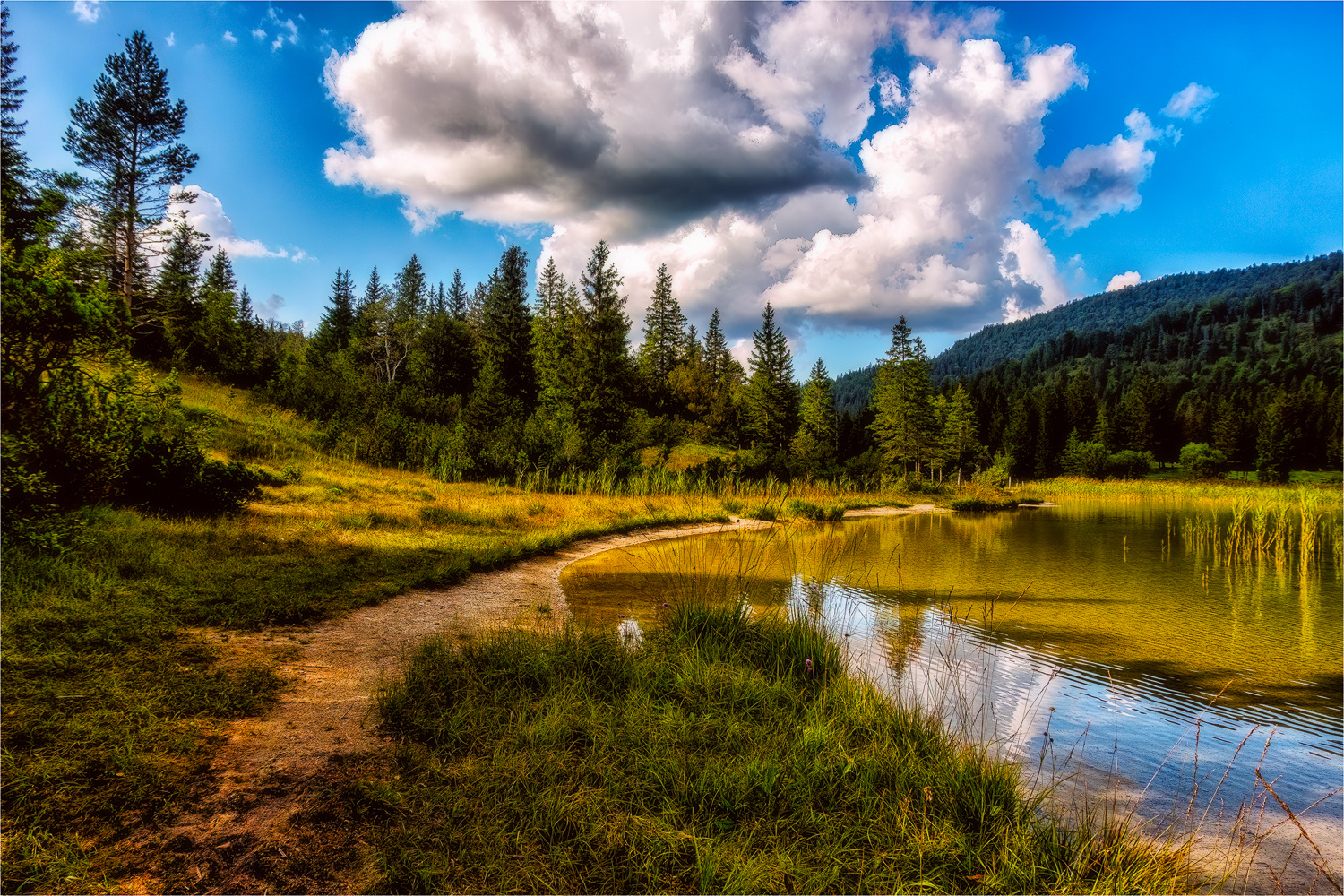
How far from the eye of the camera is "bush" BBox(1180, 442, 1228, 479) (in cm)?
6112

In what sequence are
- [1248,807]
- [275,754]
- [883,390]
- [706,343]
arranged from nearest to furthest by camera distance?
[275,754] → [1248,807] → [883,390] → [706,343]

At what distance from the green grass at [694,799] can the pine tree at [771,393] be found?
44904 mm

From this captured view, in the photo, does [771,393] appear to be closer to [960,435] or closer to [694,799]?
[960,435]

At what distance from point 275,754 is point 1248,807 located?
6.24m

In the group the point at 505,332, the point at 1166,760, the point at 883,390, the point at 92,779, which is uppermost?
the point at 505,332

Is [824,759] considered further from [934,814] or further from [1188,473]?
[1188,473]

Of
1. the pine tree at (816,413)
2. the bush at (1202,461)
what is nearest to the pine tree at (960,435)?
the pine tree at (816,413)

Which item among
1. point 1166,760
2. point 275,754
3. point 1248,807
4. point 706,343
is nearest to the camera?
point 275,754

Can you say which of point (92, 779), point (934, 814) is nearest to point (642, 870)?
point (934, 814)

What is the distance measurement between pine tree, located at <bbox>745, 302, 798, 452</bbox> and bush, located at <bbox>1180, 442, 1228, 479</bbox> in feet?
146

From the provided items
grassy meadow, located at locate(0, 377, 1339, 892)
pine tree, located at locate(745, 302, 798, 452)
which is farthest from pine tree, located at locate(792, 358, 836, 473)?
grassy meadow, located at locate(0, 377, 1339, 892)

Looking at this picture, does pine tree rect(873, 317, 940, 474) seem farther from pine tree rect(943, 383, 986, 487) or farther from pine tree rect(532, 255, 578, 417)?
pine tree rect(532, 255, 578, 417)

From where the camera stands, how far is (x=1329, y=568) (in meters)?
12.8

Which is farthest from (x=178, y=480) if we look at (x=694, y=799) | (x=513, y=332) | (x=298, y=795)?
(x=513, y=332)
